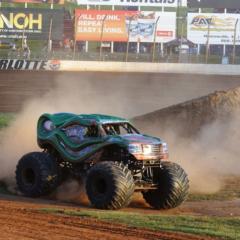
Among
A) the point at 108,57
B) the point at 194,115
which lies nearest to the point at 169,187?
the point at 194,115

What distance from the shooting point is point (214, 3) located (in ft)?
272

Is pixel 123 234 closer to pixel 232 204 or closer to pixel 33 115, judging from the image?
pixel 232 204

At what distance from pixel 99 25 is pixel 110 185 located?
66.6 m

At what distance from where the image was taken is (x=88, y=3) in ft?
268

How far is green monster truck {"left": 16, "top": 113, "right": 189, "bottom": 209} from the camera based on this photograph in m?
11.6

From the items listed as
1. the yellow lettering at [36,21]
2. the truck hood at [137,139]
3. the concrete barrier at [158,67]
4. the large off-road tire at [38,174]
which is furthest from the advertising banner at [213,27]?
the truck hood at [137,139]

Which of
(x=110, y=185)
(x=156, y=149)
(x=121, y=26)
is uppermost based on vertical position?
(x=156, y=149)

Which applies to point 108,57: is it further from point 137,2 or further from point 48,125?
point 48,125

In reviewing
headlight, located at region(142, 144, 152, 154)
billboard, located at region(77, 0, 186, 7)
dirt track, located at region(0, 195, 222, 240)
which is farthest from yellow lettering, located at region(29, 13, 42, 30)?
dirt track, located at region(0, 195, 222, 240)

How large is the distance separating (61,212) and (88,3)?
2875 inches

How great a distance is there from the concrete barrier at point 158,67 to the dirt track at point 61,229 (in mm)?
43856

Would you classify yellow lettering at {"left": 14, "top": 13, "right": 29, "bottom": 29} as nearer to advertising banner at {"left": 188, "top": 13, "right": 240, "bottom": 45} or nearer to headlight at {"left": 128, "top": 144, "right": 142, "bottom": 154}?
advertising banner at {"left": 188, "top": 13, "right": 240, "bottom": 45}

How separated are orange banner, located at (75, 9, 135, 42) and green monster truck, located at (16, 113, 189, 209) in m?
63.5

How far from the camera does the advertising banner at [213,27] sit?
78.9 metres
